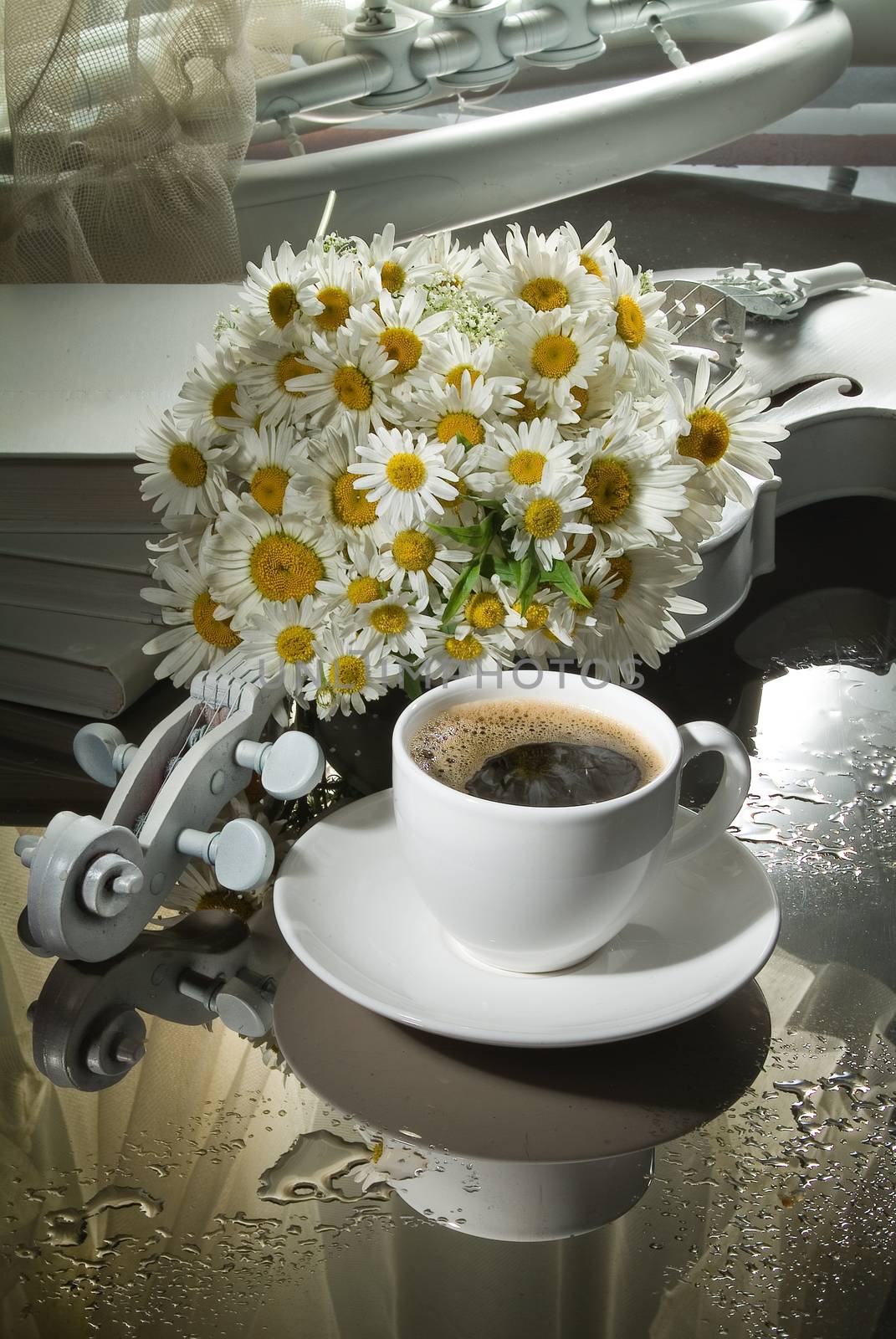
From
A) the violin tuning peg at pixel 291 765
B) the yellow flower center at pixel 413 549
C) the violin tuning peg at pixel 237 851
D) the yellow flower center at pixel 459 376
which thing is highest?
the yellow flower center at pixel 459 376

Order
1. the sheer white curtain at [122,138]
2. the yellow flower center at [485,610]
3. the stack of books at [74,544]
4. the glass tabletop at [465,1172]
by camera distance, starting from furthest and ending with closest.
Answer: the sheer white curtain at [122,138] < the stack of books at [74,544] < the yellow flower center at [485,610] < the glass tabletop at [465,1172]

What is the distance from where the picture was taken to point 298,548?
40 centimetres

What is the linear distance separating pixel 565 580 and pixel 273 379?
120 millimetres

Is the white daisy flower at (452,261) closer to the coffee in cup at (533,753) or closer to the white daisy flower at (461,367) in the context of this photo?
the white daisy flower at (461,367)

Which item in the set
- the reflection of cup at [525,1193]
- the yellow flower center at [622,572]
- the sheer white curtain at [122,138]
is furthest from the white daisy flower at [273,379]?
the sheer white curtain at [122,138]

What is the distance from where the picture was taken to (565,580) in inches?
14.3

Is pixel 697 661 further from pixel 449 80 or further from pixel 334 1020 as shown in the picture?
pixel 449 80

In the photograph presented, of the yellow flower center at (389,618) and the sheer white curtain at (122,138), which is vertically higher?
the sheer white curtain at (122,138)

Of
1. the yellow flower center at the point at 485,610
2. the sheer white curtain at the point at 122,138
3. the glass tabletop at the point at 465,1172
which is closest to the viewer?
the glass tabletop at the point at 465,1172

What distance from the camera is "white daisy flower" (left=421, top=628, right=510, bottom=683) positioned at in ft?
1.26

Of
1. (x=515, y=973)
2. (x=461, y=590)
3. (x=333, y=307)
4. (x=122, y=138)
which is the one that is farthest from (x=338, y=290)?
(x=122, y=138)

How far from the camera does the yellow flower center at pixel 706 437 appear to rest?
15.8 inches

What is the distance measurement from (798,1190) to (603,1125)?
0.16 feet

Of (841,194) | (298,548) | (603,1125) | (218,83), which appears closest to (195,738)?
(298,548)
